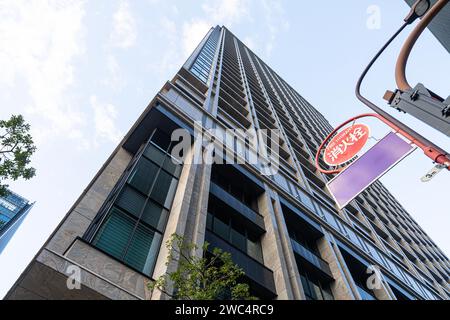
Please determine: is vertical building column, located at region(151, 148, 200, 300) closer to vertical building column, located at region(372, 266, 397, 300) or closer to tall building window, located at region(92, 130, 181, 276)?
tall building window, located at region(92, 130, 181, 276)

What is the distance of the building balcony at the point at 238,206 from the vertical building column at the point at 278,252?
39 cm

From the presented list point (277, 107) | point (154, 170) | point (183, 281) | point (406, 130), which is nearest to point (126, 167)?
point (154, 170)

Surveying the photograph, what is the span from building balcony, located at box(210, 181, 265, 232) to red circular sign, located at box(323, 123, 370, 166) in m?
6.79

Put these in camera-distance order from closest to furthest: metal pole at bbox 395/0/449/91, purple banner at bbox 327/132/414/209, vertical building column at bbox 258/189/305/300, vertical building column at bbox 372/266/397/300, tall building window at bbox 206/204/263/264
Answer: metal pole at bbox 395/0/449/91 < purple banner at bbox 327/132/414/209 < vertical building column at bbox 258/189/305/300 < tall building window at bbox 206/204/263/264 < vertical building column at bbox 372/266/397/300

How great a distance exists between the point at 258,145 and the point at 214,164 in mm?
8288

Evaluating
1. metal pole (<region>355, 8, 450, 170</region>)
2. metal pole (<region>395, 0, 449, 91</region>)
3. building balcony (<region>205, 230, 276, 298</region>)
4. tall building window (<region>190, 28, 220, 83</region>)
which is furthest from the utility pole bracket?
tall building window (<region>190, 28, 220, 83</region>)

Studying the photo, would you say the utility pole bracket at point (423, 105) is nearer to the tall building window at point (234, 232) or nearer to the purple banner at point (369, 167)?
the purple banner at point (369, 167)

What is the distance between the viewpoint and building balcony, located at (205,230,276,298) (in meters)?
11.6

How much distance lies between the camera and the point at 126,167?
Result: 14.3 metres

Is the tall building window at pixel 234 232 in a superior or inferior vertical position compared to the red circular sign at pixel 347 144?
superior
